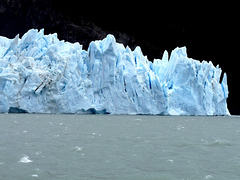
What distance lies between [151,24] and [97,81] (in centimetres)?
2293

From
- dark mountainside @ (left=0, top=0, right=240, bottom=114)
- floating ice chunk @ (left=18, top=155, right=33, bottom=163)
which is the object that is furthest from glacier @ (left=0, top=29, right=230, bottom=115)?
dark mountainside @ (left=0, top=0, right=240, bottom=114)

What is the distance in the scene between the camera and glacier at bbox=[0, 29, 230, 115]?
2245 cm

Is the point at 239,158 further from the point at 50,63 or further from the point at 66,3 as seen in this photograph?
the point at 66,3

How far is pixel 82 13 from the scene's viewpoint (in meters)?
42.6

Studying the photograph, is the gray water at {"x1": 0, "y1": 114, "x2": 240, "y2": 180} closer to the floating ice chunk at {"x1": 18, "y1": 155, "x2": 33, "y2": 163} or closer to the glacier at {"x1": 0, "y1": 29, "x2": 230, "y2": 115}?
the floating ice chunk at {"x1": 18, "y1": 155, "x2": 33, "y2": 163}

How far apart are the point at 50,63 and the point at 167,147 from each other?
A: 54.2 feet

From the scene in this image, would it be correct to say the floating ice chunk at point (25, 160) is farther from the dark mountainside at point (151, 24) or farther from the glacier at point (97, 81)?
the dark mountainside at point (151, 24)

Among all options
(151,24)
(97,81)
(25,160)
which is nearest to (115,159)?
(25,160)

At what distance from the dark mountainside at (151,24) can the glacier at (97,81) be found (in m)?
16.2

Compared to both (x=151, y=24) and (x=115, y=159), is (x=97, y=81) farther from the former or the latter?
(x=151, y=24)

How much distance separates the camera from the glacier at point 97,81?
22453 mm

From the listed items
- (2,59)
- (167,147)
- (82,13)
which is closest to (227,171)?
(167,147)

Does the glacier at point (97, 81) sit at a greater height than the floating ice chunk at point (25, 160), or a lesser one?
→ greater

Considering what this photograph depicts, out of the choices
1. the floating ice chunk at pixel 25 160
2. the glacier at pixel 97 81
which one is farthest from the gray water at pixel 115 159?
the glacier at pixel 97 81
